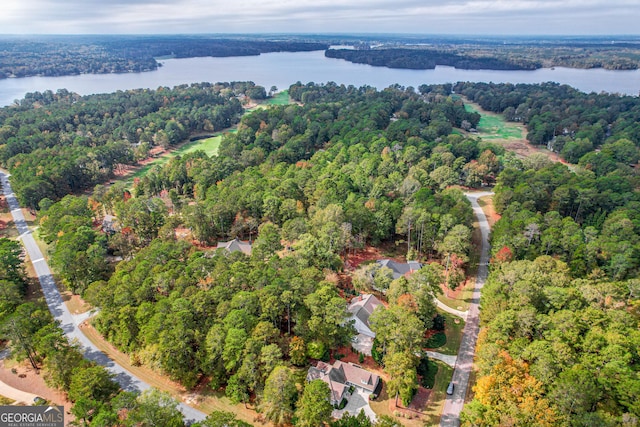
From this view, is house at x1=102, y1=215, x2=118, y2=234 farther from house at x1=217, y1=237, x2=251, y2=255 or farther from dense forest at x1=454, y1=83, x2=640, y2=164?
dense forest at x1=454, y1=83, x2=640, y2=164

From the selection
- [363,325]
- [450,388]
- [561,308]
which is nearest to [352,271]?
[363,325]

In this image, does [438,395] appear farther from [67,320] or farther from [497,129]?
[497,129]

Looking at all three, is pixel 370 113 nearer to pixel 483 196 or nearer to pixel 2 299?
pixel 483 196

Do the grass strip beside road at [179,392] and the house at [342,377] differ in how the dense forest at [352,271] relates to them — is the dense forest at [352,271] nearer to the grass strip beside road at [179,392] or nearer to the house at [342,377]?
the grass strip beside road at [179,392]

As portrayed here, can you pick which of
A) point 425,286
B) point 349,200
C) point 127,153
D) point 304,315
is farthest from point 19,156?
point 425,286

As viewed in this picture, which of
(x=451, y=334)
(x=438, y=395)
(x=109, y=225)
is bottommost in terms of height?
(x=438, y=395)

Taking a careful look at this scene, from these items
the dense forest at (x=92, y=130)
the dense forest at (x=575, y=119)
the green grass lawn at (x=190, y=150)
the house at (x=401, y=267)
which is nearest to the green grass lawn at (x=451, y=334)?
the house at (x=401, y=267)

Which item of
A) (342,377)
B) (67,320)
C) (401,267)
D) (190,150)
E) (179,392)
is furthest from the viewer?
(190,150)
